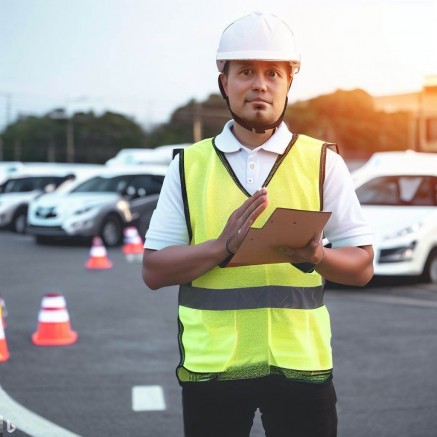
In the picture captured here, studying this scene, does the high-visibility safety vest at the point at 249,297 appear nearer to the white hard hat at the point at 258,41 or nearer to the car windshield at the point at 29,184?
the white hard hat at the point at 258,41

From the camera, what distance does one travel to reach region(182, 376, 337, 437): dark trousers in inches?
123

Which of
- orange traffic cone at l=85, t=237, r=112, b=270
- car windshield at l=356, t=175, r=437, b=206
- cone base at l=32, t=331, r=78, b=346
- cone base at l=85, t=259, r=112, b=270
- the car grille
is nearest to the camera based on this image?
cone base at l=32, t=331, r=78, b=346

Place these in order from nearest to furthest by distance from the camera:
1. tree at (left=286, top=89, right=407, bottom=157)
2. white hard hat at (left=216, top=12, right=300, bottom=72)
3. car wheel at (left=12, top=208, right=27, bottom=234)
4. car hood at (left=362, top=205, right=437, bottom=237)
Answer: white hard hat at (left=216, top=12, right=300, bottom=72), car hood at (left=362, top=205, right=437, bottom=237), car wheel at (left=12, top=208, right=27, bottom=234), tree at (left=286, top=89, right=407, bottom=157)

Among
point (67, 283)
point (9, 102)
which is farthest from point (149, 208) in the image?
point (9, 102)

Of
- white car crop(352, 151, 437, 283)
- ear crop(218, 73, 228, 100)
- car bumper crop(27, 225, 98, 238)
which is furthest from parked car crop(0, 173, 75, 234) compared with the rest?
ear crop(218, 73, 228, 100)

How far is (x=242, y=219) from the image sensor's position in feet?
9.32

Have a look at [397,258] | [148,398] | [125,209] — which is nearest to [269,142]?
[148,398]

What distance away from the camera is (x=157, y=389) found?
25.2 ft

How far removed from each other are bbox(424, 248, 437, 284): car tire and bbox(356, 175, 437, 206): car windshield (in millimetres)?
741

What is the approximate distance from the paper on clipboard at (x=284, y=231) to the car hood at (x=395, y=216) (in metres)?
11.6

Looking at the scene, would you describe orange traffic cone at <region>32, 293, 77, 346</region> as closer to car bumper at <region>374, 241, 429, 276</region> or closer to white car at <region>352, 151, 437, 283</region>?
white car at <region>352, 151, 437, 283</region>

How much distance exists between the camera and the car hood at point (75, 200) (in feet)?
77.7

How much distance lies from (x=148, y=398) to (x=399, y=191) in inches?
336

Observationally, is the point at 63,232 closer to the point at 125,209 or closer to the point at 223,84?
the point at 125,209
